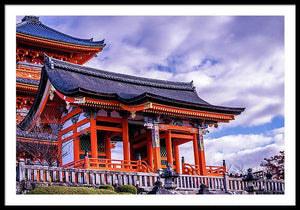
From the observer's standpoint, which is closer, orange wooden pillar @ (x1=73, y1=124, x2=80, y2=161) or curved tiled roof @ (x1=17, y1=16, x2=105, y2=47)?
orange wooden pillar @ (x1=73, y1=124, x2=80, y2=161)

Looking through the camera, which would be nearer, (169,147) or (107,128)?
(107,128)

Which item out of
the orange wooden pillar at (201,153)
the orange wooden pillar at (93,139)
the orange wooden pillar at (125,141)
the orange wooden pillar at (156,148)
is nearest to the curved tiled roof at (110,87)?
the orange wooden pillar at (93,139)

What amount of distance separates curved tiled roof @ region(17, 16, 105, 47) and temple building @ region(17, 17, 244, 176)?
907cm

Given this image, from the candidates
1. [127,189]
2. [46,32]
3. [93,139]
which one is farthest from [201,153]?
[46,32]

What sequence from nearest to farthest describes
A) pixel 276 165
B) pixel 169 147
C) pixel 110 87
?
pixel 169 147 < pixel 110 87 < pixel 276 165

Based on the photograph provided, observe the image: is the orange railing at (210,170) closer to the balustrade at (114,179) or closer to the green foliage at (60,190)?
the balustrade at (114,179)

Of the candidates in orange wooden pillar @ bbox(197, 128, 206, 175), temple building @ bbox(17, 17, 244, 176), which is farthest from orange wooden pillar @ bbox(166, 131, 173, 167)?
orange wooden pillar @ bbox(197, 128, 206, 175)

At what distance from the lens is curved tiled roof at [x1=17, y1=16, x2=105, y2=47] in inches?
1366

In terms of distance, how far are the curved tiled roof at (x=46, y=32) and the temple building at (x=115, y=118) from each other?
9.07m

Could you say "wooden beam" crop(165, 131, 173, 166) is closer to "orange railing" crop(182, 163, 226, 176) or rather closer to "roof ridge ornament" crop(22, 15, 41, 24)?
"orange railing" crop(182, 163, 226, 176)

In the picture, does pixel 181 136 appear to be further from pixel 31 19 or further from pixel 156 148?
pixel 31 19

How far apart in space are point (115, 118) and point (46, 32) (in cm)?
1629

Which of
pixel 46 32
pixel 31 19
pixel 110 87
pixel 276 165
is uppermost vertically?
pixel 31 19

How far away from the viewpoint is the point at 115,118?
22.6m
